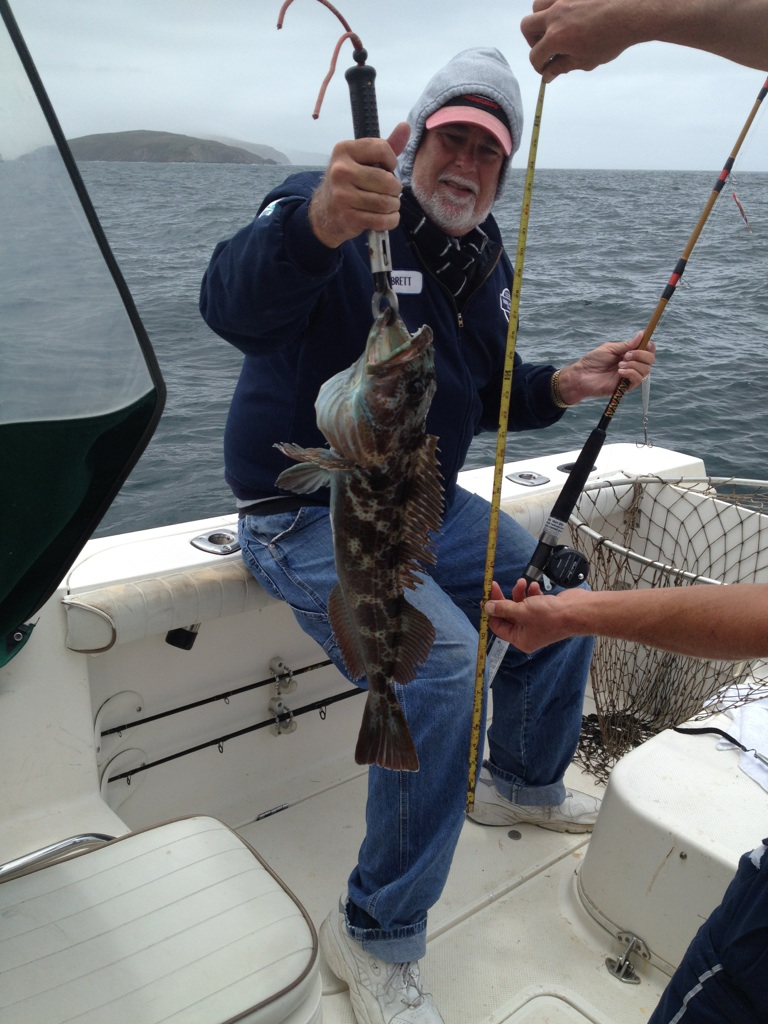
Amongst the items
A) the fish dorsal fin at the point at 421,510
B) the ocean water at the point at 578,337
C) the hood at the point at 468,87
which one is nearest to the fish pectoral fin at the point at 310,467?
the fish dorsal fin at the point at 421,510

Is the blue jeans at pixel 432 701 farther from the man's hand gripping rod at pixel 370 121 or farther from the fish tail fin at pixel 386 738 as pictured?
the man's hand gripping rod at pixel 370 121

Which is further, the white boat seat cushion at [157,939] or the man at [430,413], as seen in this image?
the man at [430,413]

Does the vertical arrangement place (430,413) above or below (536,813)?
above

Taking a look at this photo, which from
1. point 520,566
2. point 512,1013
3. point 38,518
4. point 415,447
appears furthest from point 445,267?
point 512,1013

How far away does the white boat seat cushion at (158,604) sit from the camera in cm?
249

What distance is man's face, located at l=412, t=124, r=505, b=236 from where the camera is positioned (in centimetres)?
275

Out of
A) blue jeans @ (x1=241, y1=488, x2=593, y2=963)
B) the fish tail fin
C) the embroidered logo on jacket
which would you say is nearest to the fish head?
the fish tail fin

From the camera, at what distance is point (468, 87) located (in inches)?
107

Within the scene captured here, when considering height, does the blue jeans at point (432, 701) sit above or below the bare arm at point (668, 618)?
below

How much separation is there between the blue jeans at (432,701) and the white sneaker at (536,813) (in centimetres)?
18

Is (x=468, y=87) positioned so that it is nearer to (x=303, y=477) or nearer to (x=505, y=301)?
(x=505, y=301)

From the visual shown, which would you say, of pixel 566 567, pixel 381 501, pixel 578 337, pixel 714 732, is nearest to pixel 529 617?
pixel 381 501

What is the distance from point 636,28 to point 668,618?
48.7 inches

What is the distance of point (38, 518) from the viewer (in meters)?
1.72
